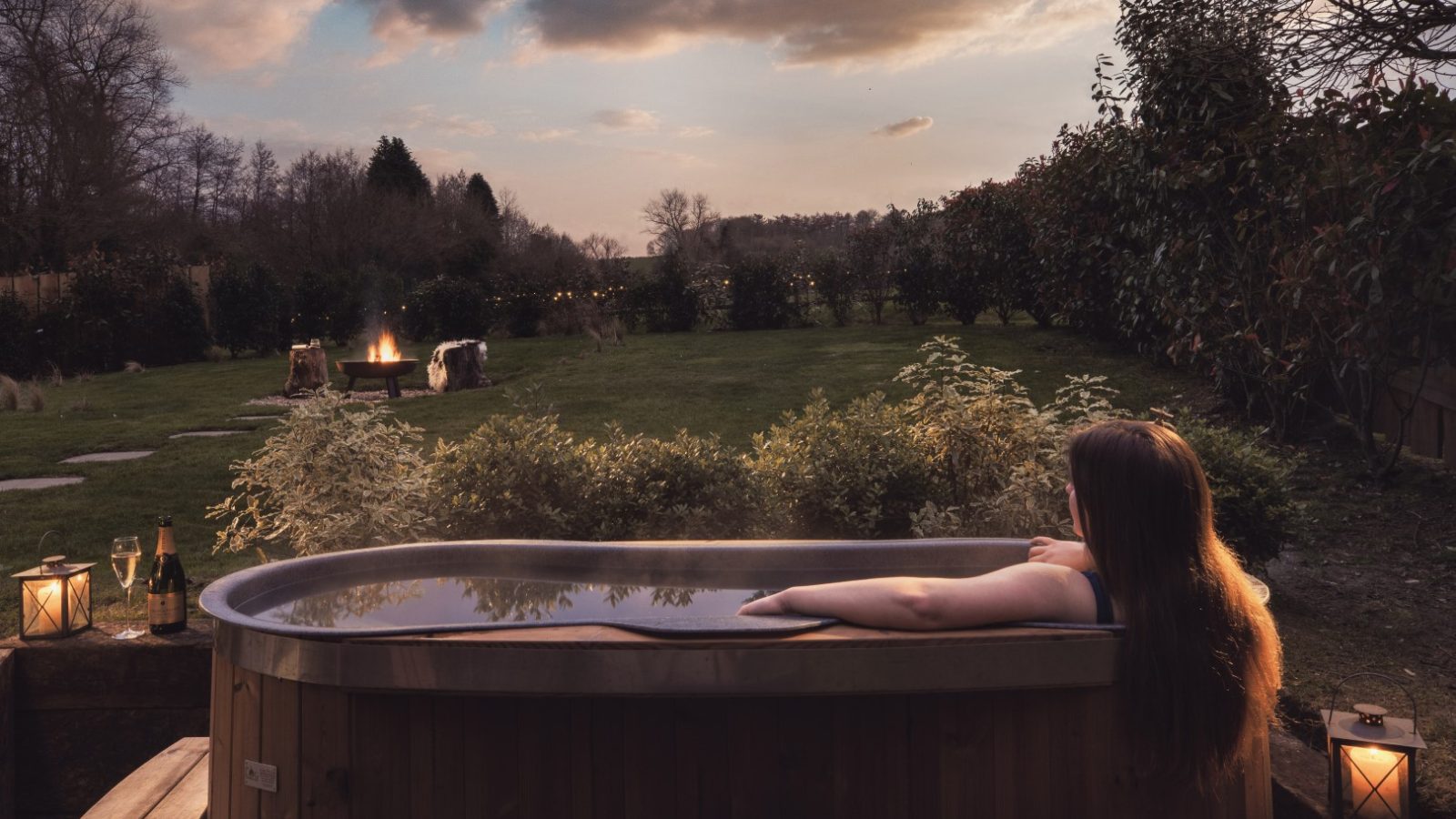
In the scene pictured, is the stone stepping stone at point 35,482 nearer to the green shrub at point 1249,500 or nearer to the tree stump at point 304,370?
the tree stump at point 304,370

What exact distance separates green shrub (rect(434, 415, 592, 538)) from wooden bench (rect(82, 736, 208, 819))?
1.15 meters

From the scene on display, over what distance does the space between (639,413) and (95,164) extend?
15857 millimetres

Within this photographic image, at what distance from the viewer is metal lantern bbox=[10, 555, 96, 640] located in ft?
11.3

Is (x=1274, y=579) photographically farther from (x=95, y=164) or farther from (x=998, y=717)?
(x=95, y=164)

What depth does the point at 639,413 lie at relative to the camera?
8406 millimetres

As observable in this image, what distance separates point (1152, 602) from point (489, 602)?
165 centimetres

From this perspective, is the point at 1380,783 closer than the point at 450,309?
Yes

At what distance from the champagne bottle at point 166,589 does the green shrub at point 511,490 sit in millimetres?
923

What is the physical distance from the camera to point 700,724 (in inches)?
73.3

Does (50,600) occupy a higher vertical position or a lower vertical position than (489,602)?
lower

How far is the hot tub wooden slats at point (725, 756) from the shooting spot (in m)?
1.86

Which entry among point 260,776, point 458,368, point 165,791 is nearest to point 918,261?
point 458,368

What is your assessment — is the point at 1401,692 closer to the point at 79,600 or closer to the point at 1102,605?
the point at 1102,605

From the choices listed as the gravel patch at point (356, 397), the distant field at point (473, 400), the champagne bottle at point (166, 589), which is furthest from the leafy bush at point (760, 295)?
the champagne bottle at point (166, 589)
